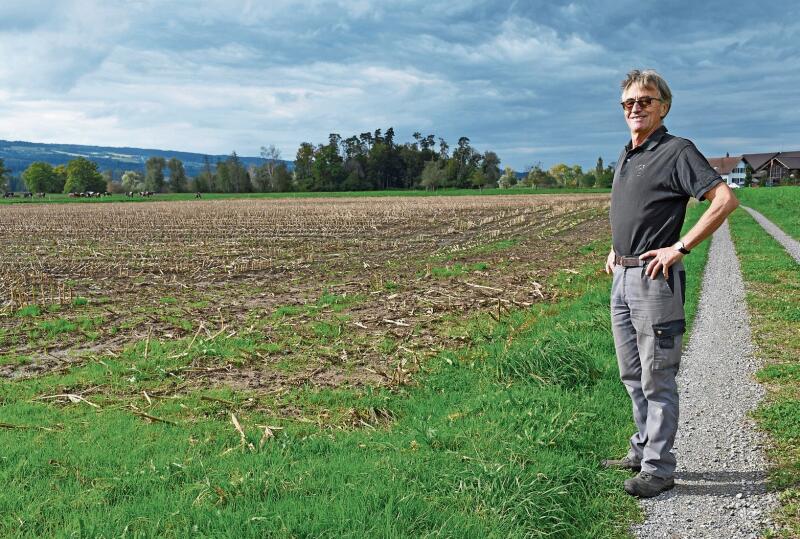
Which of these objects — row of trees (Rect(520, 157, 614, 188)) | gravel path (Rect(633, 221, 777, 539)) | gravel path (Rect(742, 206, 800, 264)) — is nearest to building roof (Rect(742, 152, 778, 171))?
row of trees (Rect(520, 157, 614, 188))

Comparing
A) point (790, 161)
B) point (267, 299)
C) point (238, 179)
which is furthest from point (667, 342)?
point (790, 161)

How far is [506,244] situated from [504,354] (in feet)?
54.4

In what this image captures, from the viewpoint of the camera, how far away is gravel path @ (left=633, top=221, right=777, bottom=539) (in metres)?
4.20

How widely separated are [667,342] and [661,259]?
648 mm

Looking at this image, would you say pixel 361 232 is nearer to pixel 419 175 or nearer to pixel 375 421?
pixel 375 421

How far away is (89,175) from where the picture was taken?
139m

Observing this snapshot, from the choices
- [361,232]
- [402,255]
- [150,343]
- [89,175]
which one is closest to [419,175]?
[89,175]

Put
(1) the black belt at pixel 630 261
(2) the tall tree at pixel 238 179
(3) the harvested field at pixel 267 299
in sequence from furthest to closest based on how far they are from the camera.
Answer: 1. (2) the tall tree at pixel 238 179
2. (3) the harvested field at pixel 267 299
3. (1) the black belt at pixel 630 261

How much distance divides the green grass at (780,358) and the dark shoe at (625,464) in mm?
1008

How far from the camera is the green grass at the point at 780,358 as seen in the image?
470cm

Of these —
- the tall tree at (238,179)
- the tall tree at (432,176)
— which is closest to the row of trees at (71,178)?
the tall tree at (238,179)

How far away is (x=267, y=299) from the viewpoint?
13328 mm

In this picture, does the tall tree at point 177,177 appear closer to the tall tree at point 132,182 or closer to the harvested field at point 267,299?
the tall tree at point 132,182

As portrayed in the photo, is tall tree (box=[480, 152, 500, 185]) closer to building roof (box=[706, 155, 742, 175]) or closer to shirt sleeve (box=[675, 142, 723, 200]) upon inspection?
building roof (box=[706, 155, 742, 175])
